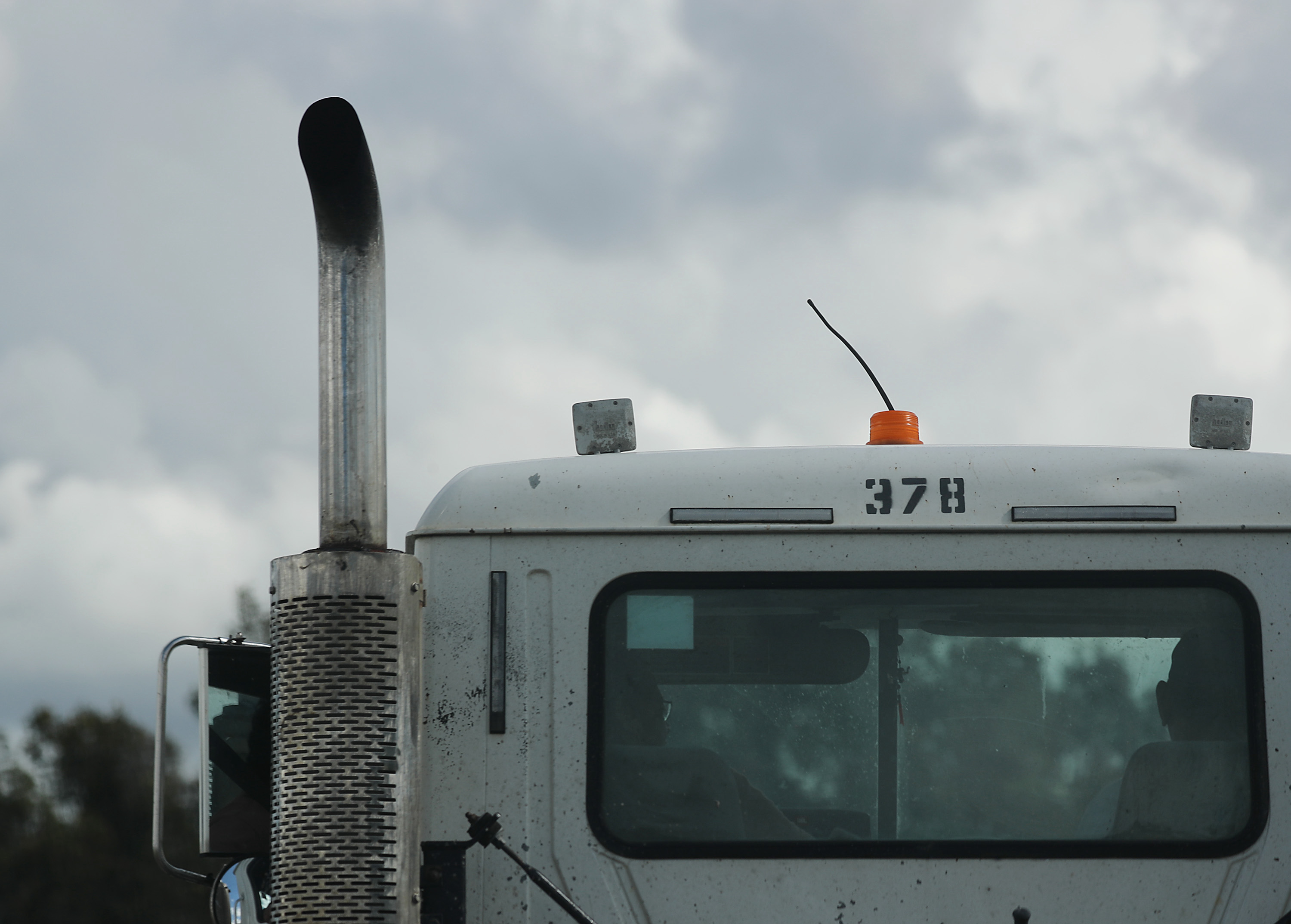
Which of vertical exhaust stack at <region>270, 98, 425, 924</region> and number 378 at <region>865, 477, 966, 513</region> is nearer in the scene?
vertical exhaust stack at <region>270, 98, 425, 924</region>

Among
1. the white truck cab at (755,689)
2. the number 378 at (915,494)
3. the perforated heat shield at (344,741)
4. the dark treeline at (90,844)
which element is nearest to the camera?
the perforated heat shield at (344,741)

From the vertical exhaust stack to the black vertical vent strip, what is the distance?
0.63ft

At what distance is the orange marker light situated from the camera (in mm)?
3650

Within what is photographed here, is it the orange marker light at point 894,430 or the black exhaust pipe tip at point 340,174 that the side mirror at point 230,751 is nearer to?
the black exhaust pipe tip at point 340,174

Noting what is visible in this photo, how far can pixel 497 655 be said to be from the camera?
310 cm

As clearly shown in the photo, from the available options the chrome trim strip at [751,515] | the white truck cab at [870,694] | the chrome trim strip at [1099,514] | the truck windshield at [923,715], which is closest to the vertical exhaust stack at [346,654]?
the white truck cab at [870,694]

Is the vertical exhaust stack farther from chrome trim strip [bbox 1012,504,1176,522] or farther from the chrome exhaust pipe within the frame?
chrome trim strip [bbox 1012,504,1176,522]

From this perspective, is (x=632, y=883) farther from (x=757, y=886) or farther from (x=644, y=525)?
(x=644, y=525)

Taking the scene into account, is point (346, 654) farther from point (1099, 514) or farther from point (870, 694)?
point (1099, 514)

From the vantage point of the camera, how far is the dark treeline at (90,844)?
35.7 metres

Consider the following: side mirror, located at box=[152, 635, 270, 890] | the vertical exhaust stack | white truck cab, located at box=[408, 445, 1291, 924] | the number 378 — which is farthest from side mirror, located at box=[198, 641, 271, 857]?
the number 378

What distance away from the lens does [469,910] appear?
298 cm

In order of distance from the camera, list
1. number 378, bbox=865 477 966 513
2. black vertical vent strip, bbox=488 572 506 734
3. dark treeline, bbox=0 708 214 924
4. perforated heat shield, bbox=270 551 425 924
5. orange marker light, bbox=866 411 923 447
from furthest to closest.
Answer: dark treeline, bbox=0 708 214 924, orange marker light, bbox=866 411 923 447, number 378, bbox=865 477 966 513, black vertical vent strip, bbox=488 572 506 734, perforated heat shield, bbox=270 551 425 924

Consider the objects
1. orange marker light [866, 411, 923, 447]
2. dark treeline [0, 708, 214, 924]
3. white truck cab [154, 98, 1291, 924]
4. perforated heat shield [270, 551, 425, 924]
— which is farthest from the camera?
dark treeline [0, 708, 214, 924]
